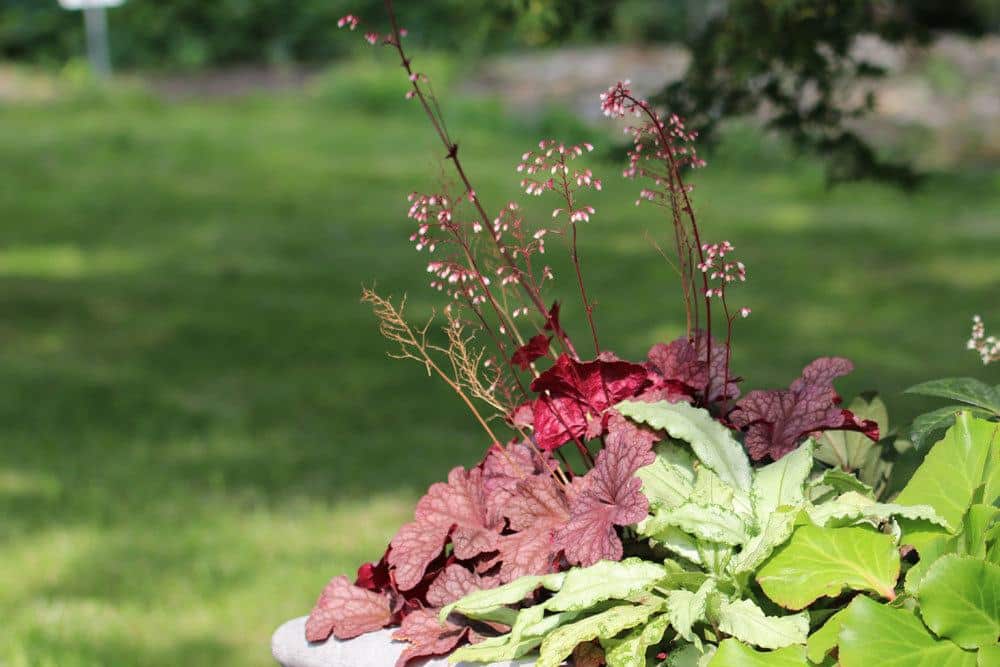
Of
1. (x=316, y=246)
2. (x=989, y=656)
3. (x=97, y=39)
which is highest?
(x=97, y=39)

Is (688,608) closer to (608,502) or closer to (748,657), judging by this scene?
(748,657)

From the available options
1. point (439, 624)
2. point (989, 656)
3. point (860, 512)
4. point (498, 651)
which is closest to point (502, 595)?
point (498, 651)

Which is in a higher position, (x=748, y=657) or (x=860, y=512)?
(x=860, y=512)

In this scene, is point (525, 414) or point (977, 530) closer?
point (977, 530)

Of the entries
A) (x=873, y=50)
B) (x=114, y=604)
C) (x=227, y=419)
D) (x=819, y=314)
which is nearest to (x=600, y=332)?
(x=819, y=314)

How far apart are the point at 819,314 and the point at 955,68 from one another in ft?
21.0

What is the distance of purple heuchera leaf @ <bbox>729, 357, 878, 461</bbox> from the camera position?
2.11m

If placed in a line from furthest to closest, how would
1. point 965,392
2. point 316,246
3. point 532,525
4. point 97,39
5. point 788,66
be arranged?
point 97,39, point 316,246, point 788,66, point 965,392, point 532,525

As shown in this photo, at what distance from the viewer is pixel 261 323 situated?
7520 mm

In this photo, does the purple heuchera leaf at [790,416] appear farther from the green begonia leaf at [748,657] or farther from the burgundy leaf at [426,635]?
the burgundy leaf at [426,635]

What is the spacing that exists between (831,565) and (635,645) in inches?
11.7

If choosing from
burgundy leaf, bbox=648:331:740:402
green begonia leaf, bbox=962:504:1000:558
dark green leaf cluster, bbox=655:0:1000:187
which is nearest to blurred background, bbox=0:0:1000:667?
dark green leaf cluster, bbox=655:0:1000:187

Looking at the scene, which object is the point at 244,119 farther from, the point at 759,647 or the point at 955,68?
the point at 759,647

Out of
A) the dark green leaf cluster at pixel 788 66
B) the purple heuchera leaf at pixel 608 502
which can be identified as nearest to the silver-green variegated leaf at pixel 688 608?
the purple heuchera leaf at pixel 608 502
